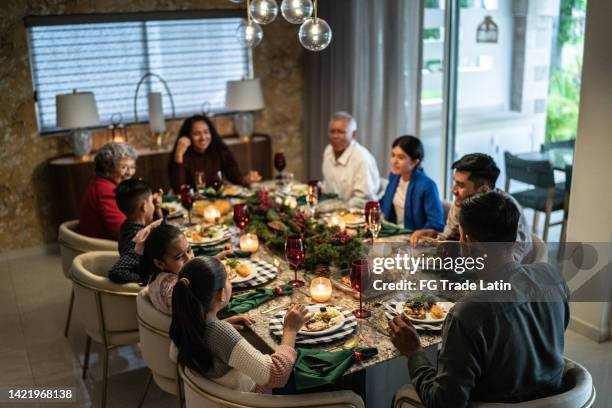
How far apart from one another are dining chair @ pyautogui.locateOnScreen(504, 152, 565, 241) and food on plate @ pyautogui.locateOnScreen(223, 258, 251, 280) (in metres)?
2.44

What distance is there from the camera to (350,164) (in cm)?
435

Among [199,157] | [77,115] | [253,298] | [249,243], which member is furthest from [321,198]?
[77,115]

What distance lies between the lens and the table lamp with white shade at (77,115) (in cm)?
485

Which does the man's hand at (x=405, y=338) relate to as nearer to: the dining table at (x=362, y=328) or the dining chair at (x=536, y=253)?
the dining table at (x=362, y=328)

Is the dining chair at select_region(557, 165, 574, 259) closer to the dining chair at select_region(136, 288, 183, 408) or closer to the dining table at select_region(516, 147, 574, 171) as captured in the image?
the dining table at select_region(516, 147, 574, 171)

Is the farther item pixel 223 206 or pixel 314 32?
pixel 223 206

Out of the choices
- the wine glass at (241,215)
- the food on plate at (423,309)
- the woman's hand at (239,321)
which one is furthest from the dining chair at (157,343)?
the food on plate at (423,309)

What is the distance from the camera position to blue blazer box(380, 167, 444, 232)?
3.56 m

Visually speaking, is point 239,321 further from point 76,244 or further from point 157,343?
point 76,244

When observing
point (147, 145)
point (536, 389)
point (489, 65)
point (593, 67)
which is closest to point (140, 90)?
point (147, 145)

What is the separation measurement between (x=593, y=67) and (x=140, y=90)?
364cm

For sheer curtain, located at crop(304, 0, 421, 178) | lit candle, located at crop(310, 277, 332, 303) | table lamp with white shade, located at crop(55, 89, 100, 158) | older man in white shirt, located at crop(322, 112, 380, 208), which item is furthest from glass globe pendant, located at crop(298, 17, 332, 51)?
table lamp with white shade, located at crop(55, 89, 100, 158)

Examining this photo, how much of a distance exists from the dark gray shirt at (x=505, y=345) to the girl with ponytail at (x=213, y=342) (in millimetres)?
472

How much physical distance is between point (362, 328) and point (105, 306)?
1242 millimetres
